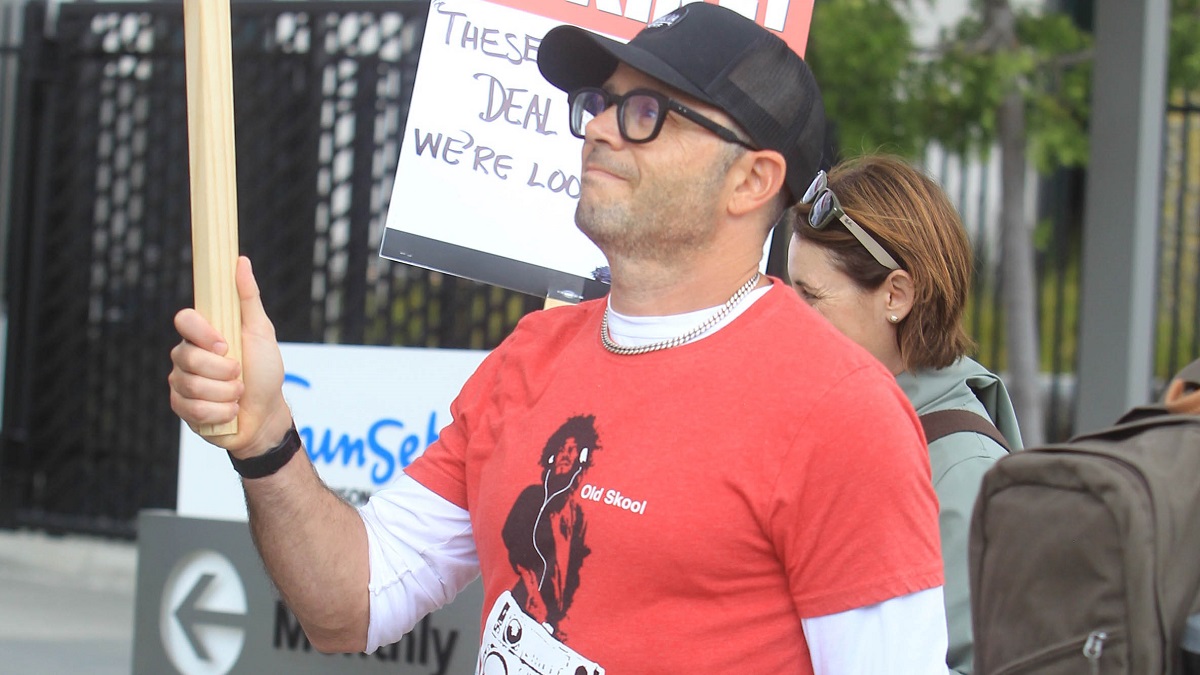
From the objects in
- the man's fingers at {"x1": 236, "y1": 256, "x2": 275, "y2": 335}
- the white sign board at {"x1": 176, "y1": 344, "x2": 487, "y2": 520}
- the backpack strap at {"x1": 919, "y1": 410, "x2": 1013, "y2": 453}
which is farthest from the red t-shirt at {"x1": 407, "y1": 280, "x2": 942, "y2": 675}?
the white sign board at {"x1": 176, "y1": 344, "x2": 487, "y2": 520}

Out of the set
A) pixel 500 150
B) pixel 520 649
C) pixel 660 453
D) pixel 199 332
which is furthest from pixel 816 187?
pixel 199 332

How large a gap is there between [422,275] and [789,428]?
4716 mm

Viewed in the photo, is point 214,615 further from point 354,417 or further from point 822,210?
point 822,210

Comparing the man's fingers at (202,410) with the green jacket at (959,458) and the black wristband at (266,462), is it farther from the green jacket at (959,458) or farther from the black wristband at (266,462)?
the green jacket at (959,458)

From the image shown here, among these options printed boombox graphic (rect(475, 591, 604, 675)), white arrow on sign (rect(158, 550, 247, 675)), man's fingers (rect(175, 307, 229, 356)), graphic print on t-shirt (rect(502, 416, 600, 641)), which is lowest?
white arrow on sign (rect(158, 550, 247, 675))

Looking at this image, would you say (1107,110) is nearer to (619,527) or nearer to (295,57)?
(295,57)

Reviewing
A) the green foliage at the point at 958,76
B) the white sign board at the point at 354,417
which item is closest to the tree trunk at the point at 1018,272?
the green foliage at the point at 958,76

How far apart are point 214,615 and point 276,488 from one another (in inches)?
58.0

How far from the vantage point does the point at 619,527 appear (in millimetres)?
1538

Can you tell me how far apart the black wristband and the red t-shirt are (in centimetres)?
27

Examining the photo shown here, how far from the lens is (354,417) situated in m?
3.10

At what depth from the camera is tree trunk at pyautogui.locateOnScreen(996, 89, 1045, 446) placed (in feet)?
22.1

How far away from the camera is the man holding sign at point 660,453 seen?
1.49 metres

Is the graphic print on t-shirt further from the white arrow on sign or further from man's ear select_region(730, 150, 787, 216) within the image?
the white arrow on sign
